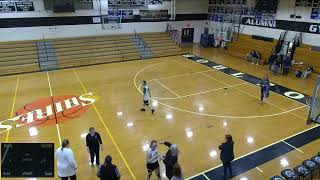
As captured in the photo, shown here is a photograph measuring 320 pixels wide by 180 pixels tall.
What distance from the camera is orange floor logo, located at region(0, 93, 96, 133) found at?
10672 mm

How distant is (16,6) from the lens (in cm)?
1895

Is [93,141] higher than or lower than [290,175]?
higher

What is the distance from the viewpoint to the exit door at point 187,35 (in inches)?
1041

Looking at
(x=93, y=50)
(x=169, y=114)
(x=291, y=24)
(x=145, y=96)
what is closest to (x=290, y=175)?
(x=169, y=114)

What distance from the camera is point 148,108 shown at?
11.9m

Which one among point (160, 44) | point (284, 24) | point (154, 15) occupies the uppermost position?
point (154, 15)

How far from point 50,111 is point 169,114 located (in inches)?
210

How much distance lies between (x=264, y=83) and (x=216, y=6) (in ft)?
51.0

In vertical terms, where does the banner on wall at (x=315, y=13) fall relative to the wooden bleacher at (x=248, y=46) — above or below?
above

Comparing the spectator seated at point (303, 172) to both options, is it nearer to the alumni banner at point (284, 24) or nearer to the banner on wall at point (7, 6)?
the alumni banner at point (284, 24)

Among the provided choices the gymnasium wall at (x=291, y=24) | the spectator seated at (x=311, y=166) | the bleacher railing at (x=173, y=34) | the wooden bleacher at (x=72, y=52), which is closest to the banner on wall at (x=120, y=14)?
the wooden bleacher at (x=72, y=52)

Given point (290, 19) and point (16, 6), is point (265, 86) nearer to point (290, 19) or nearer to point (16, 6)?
point (290, 19)

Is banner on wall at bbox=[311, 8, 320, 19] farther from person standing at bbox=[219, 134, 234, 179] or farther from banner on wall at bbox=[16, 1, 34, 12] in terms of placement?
banner on wall at bbox=[16, 1, 34, 12]

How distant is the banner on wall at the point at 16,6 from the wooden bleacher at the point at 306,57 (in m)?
19.4
